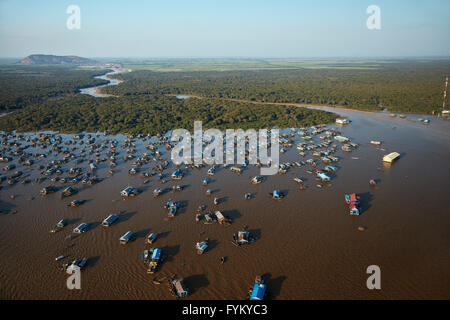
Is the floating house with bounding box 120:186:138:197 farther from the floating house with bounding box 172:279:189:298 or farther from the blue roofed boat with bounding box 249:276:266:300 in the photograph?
the blue roofed boat with bounding box 249:276:266:300

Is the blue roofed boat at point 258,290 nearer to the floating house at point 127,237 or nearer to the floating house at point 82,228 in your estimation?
the floating house at point 127,237

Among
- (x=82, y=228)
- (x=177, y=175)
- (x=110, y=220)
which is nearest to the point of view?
(x=82, y=228)

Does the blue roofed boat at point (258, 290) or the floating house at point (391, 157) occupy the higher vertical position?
the floating house at point (391, 157)

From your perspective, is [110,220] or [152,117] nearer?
[110,220]

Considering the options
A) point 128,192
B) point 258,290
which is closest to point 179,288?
point 258,290

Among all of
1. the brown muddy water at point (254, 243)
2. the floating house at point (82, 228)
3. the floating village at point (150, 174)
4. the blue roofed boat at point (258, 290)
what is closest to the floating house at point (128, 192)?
the floating village at point (150, 174)

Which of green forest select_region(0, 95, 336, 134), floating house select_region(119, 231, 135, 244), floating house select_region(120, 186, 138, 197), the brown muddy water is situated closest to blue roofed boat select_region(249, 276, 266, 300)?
the brown muddy water

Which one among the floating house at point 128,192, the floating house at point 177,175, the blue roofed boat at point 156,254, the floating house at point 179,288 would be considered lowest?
the floating house at point 179,288

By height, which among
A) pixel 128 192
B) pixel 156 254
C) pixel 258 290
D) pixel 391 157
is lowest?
pixel 258 290

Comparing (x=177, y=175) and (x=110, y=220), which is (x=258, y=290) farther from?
(x=177, y=175)
